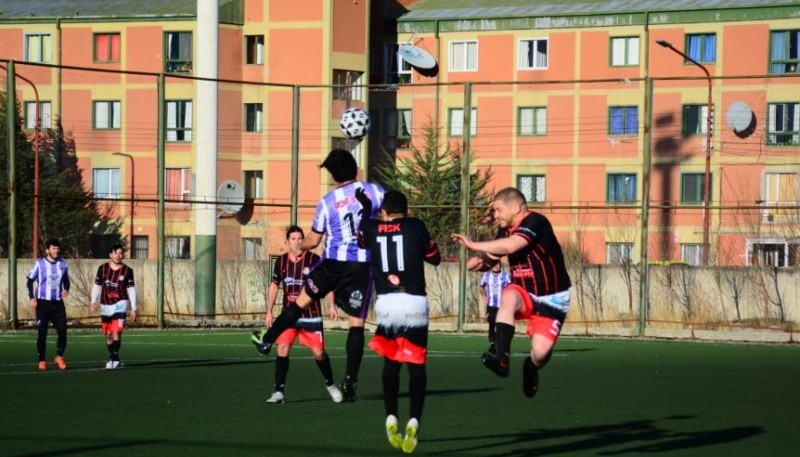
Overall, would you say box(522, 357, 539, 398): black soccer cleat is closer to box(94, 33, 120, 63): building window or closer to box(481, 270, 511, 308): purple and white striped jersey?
box(481, 270, 511, 308): purple and white striped jersey

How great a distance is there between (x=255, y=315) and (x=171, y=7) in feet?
113

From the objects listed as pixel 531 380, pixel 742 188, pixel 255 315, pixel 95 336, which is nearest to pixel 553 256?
pixel 531 380

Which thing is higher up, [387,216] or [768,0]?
[768,0]

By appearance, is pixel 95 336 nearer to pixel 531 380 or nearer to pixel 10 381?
pixel 10 381

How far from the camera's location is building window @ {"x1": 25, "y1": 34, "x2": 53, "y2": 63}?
65.4 m

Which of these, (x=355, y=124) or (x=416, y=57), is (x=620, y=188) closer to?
(x=416, y=57)

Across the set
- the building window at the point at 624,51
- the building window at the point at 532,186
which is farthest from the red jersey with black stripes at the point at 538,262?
the building window at the point at 624,51

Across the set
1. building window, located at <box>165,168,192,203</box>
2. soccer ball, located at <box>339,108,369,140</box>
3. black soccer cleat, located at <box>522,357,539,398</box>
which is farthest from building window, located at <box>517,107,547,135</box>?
black soccer cleat, located at <box>522,357,539,398</box>

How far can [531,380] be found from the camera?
1148cm

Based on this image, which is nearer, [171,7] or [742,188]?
[742,188]

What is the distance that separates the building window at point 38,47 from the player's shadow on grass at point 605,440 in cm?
5605

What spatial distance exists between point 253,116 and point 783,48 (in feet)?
74.5

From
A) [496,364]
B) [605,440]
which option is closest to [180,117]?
[605,440]

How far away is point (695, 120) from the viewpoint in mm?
56875
